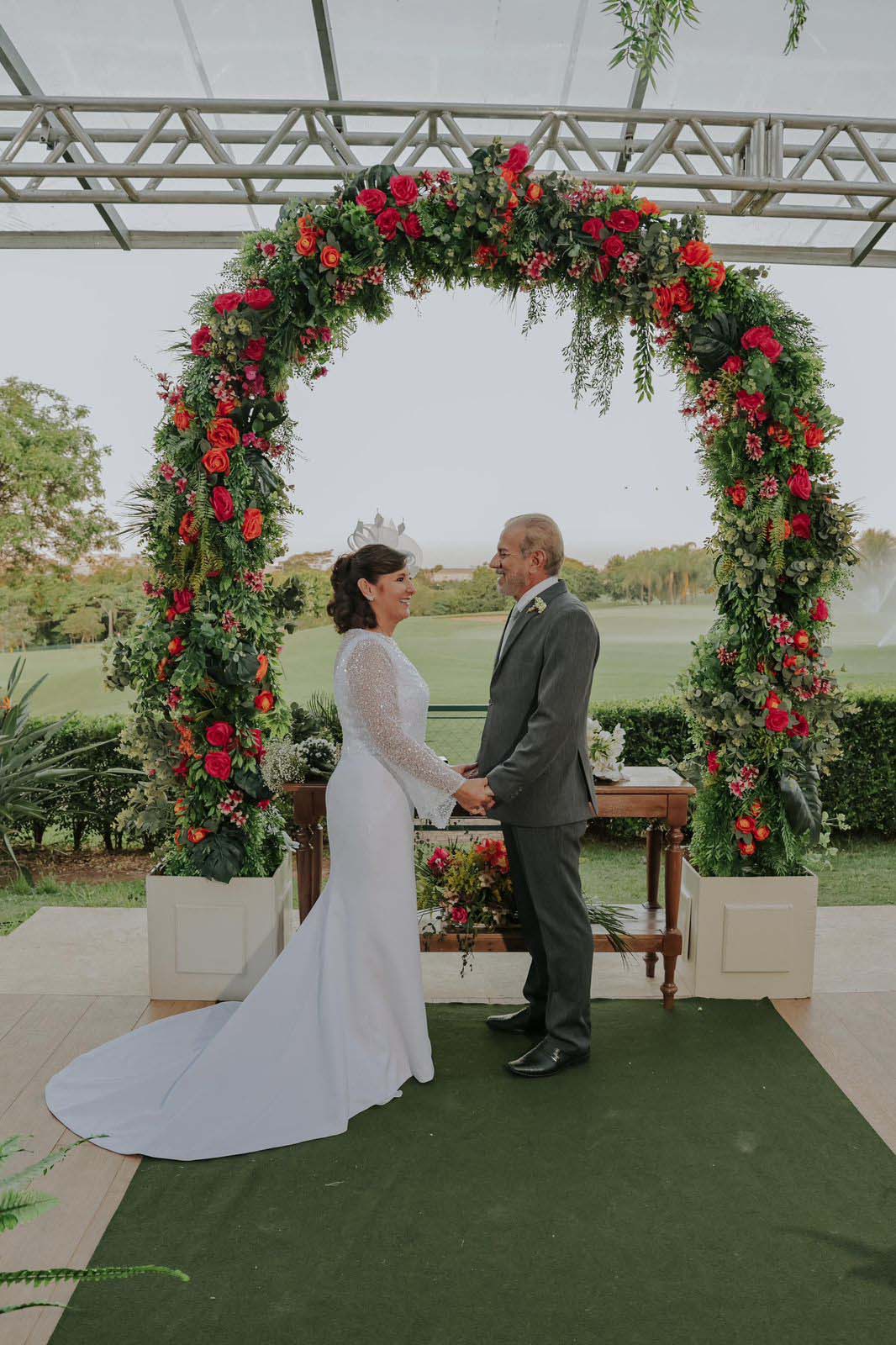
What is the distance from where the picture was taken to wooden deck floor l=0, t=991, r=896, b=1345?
9.00 feet

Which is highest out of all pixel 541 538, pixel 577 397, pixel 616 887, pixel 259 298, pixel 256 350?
pixel 259 298

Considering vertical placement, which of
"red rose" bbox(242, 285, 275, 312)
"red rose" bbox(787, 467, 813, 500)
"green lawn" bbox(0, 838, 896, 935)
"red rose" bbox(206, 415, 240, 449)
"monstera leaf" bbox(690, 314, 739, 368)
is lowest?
"green lawn" bbox(0, 838, 896, 935)

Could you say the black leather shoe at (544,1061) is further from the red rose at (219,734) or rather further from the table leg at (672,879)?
the red rose at (219,734)

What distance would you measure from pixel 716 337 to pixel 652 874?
2.30m

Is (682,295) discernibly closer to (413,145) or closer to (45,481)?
(413,145)

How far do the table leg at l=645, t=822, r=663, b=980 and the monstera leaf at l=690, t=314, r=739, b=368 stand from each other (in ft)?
6.57

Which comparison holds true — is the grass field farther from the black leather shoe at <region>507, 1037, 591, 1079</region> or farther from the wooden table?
the black leather shoe at <region>507, 1037, 591, 1079</region>

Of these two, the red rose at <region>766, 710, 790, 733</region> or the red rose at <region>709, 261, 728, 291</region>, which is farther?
the red rose at <region>766, 710, 790, 733</region>

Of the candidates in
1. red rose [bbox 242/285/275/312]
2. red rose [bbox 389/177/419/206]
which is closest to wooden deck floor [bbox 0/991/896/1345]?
red rose [bbox 242/285/275/312]

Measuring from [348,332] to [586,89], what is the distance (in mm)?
3132

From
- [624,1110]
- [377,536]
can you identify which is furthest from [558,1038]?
[377,536]

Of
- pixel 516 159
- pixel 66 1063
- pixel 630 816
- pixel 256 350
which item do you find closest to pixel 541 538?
pixel 630 816

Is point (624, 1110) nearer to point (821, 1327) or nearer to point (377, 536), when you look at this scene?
point (821, 1327)

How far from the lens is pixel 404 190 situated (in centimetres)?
389
